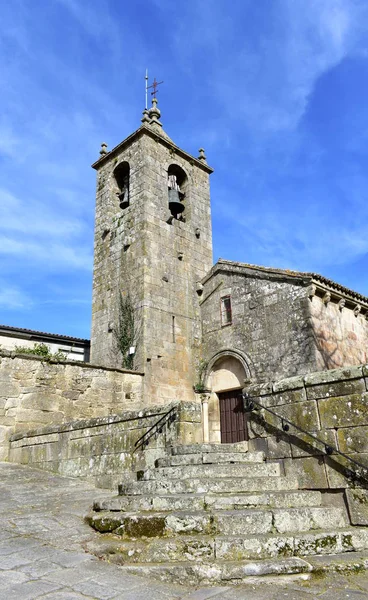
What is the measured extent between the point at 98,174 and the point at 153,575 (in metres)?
16.6

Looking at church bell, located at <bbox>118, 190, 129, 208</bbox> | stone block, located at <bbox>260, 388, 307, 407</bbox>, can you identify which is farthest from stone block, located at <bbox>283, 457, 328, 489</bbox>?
church bell, located at <bbox>118, 190, 129, 208</bbox>

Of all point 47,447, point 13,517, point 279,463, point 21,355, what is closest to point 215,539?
point 279,463

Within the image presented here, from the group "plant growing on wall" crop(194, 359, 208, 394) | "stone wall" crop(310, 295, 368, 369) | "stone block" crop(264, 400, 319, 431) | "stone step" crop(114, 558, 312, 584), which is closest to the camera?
"stone step" crop(114, 558, 312, 584)

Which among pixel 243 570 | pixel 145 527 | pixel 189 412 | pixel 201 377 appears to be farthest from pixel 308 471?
pixel 201 377

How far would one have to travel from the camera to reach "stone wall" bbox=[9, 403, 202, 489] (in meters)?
6.30

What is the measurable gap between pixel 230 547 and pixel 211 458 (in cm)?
192

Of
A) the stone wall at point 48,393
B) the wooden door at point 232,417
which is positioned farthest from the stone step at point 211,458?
the wooden door at point 232,417

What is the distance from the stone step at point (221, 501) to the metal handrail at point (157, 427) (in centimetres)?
194

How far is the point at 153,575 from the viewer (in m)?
3.24

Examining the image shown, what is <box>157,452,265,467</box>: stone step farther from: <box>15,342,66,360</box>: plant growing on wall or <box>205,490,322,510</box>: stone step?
<box>15,342,66,360</box>: plant growing on wall

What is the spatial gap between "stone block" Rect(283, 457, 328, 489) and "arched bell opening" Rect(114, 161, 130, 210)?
13.2m

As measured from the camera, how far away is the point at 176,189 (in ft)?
55.1

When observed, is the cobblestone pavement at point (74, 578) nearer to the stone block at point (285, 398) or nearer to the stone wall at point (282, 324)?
the stone block at point (285, 398)

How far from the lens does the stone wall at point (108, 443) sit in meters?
6.30
